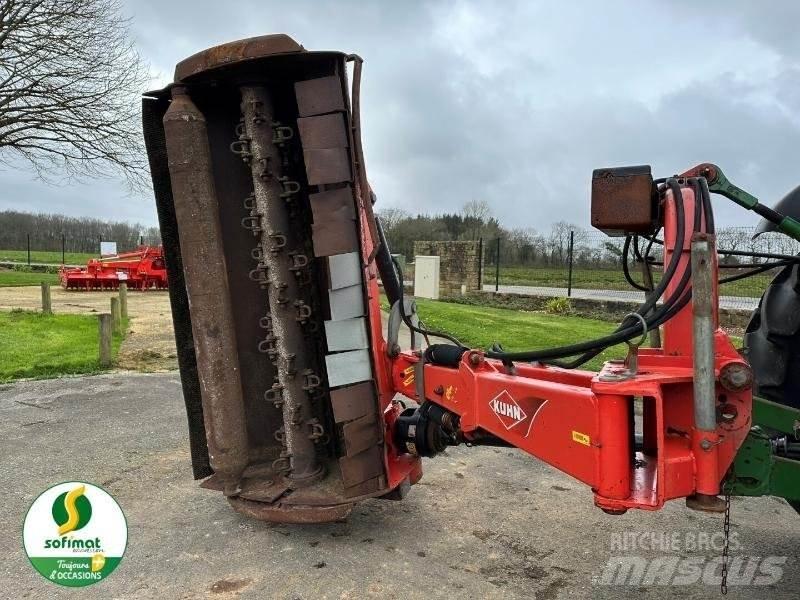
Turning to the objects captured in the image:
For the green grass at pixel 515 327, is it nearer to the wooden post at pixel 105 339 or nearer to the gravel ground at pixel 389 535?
the wooden post at pixel 105 339

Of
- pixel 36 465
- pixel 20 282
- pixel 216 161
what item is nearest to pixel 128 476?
pixel 36 465

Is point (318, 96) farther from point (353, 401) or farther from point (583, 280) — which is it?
point (583, 280)

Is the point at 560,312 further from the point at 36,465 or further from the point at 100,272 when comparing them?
the point at 100,272

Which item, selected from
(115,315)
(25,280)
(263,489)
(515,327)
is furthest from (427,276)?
(25,280)

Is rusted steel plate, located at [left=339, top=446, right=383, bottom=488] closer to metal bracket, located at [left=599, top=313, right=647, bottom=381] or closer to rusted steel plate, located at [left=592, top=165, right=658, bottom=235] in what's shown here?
metal bracket, located at [left=599, top=313, right=647, bottom=381]

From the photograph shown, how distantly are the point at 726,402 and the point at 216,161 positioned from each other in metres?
2.36

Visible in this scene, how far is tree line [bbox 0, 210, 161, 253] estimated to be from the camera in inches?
1602

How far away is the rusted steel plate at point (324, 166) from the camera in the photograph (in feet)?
8.65

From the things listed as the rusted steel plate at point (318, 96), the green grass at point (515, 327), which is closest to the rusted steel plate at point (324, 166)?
the rusted steel plate at point (318, 96)

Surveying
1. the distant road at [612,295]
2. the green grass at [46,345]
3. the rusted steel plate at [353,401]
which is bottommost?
the distant road at [612,295]

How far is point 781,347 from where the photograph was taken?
2824 mm

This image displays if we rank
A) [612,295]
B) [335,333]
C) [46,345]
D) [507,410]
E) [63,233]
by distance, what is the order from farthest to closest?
1. [63,233]
2. [612,295]
3. [46,345]
4. [335,333]
5. [507,410]

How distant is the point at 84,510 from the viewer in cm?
291

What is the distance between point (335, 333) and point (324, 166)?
715mm
